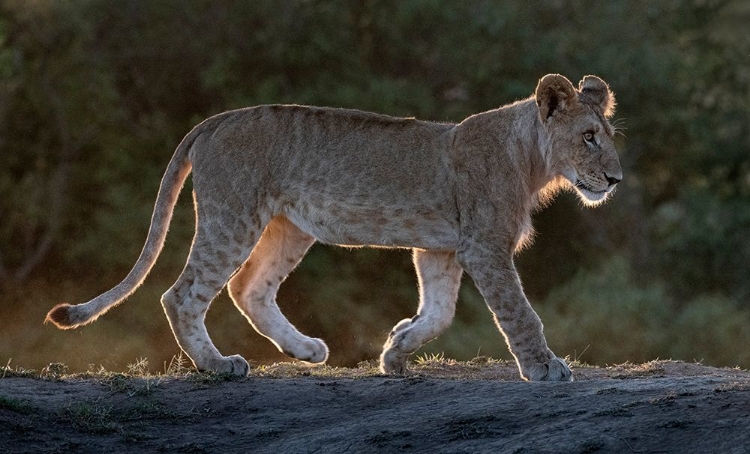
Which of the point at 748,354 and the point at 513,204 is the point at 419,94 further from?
the point at 513,204

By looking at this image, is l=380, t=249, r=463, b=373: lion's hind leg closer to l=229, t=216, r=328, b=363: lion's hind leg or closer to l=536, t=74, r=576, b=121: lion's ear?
l=229, t=216, r=328, b=363: lion's hind leg

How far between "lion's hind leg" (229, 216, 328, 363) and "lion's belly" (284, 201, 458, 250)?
325mm

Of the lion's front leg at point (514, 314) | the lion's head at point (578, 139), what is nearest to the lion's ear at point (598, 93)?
the lion's head at point (578, 139)

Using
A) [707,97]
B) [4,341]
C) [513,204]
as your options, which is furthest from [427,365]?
[707,97]

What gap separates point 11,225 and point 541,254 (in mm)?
6931

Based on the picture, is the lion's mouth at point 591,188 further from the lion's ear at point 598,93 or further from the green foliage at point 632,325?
the green foliage at point 632,325

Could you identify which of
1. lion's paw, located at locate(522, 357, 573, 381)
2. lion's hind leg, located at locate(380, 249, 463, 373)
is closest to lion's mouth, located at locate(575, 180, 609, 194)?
lion's hind leg, located at locate(380, 249, 463, 373)

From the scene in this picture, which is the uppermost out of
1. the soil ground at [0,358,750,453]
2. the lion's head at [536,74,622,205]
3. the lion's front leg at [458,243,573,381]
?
the lion's head at [536,74,622,205]

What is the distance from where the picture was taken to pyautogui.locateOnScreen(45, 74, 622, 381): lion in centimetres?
683

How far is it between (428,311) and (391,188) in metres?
0.68

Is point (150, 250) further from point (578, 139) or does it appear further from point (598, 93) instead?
point (598, 93)

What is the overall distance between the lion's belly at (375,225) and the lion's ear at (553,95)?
75 centimetres

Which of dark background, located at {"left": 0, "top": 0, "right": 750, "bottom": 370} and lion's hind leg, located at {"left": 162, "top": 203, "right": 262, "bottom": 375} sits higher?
dark background, located at {"left": 0, "top": 0, "right": 750, "bottom": 370}

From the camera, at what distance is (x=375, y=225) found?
7047mm
